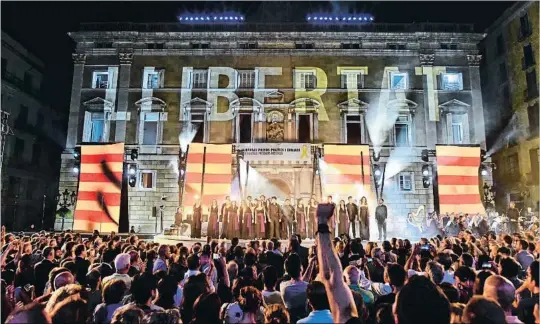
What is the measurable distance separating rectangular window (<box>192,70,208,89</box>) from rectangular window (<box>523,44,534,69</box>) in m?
24.8

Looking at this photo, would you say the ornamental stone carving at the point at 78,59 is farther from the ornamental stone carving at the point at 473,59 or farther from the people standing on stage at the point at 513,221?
the people standing on stage at the point at 513,221

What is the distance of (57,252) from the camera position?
734 centimetres

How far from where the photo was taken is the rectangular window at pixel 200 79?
2678 centimetres

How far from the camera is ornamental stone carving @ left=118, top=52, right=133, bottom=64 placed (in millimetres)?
27031

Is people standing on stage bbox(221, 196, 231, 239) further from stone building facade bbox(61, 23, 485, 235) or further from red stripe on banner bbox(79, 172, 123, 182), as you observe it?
stone building facade bbox(61, 23, 485, 235)

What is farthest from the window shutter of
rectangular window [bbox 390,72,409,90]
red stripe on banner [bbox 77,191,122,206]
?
rectangular window [bbox 390,72,409,90]

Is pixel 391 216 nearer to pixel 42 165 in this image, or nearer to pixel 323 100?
pixel 323 100

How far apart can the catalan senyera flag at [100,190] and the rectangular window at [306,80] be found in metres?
14.4

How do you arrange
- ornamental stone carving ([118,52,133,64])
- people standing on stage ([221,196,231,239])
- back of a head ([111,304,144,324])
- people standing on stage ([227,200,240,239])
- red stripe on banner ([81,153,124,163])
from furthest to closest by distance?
ornamental stone carving ([118,52,133,64])
red stripe on banner ([81,153,124,163])
people standing on stage ([221,196,231,239])
people standing on stage ([227,200,240,239])
back of a head ([111,304,144,324])

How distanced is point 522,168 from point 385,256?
26724 mm

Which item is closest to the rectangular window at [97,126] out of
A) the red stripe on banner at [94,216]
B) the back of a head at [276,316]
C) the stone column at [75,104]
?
the stone column at [75,104]

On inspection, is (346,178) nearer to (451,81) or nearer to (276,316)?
(276,316)

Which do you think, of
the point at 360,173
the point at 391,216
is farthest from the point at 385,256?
the point at 391,216

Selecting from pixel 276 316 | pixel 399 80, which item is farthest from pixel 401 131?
pixel 276 316
